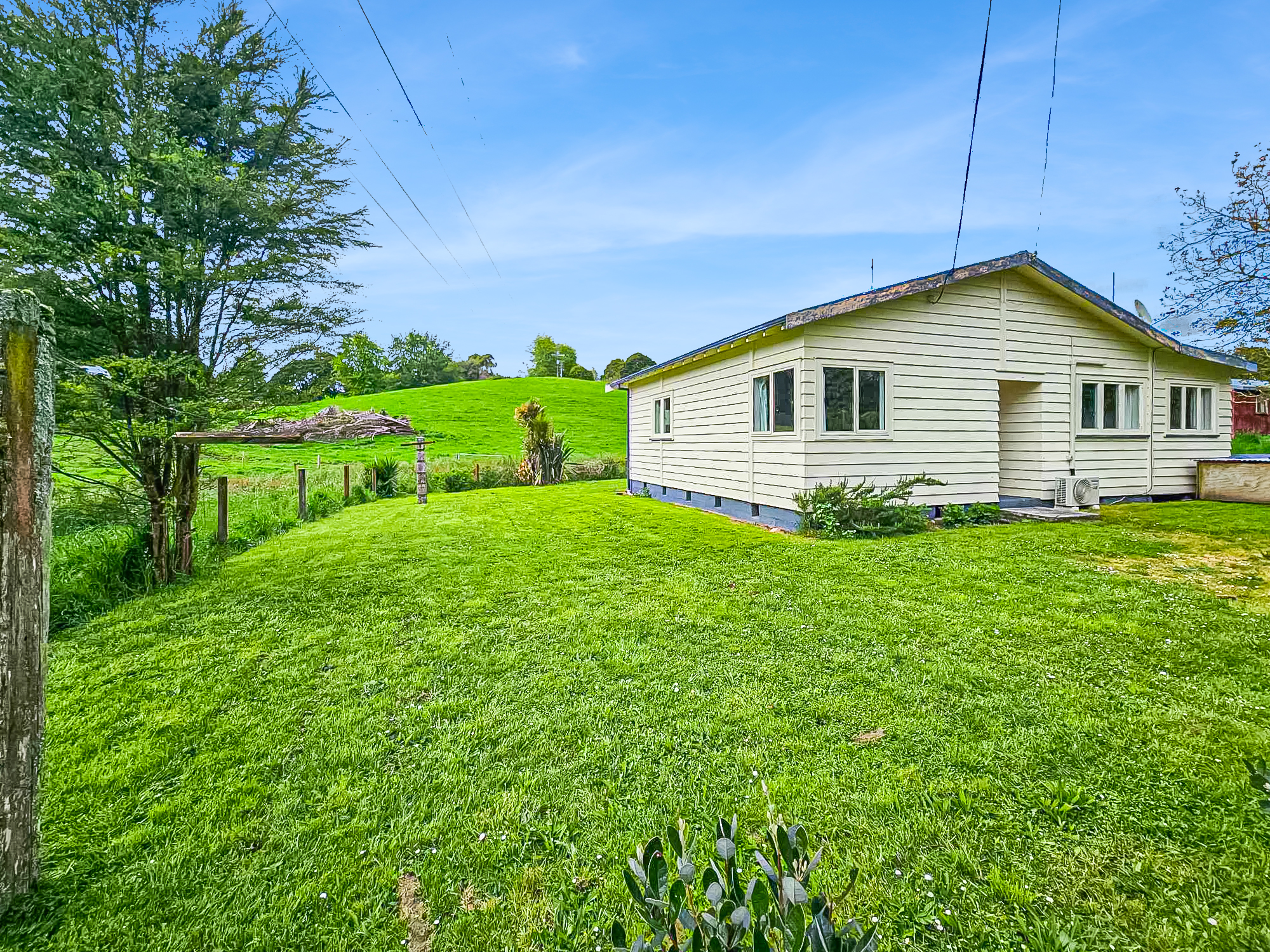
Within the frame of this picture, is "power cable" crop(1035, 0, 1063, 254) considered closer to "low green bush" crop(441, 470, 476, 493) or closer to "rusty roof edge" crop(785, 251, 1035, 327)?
"rusty roof edge" crop(785, 251, 1035, 327)

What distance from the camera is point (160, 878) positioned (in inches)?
73.5

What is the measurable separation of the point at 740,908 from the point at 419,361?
195 ft

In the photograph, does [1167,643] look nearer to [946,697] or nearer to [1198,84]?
[946,697]

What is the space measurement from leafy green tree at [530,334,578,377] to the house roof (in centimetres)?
5304

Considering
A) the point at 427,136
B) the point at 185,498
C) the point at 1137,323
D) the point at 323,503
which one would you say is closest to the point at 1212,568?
the point at 1137,323

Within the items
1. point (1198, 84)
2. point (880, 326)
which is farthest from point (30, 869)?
point (1198, 84)

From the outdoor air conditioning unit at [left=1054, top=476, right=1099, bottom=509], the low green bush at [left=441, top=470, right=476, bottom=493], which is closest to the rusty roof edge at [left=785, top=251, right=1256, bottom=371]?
the outdoor air conditioning unit at [left=1054, top=476, right=1099, bottom=509]

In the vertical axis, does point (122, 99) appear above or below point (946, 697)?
above

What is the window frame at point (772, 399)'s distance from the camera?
831 centimetres

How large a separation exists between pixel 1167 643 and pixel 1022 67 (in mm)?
5696

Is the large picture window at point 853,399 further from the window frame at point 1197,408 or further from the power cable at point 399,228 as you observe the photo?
the window frame at point 1197,408

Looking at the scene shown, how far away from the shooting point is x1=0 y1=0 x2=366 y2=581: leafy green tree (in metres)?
4.86

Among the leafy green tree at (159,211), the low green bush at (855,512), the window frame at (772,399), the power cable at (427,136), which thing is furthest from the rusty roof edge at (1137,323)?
the leafy green tree at (159,211)

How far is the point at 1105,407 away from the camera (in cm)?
1035
